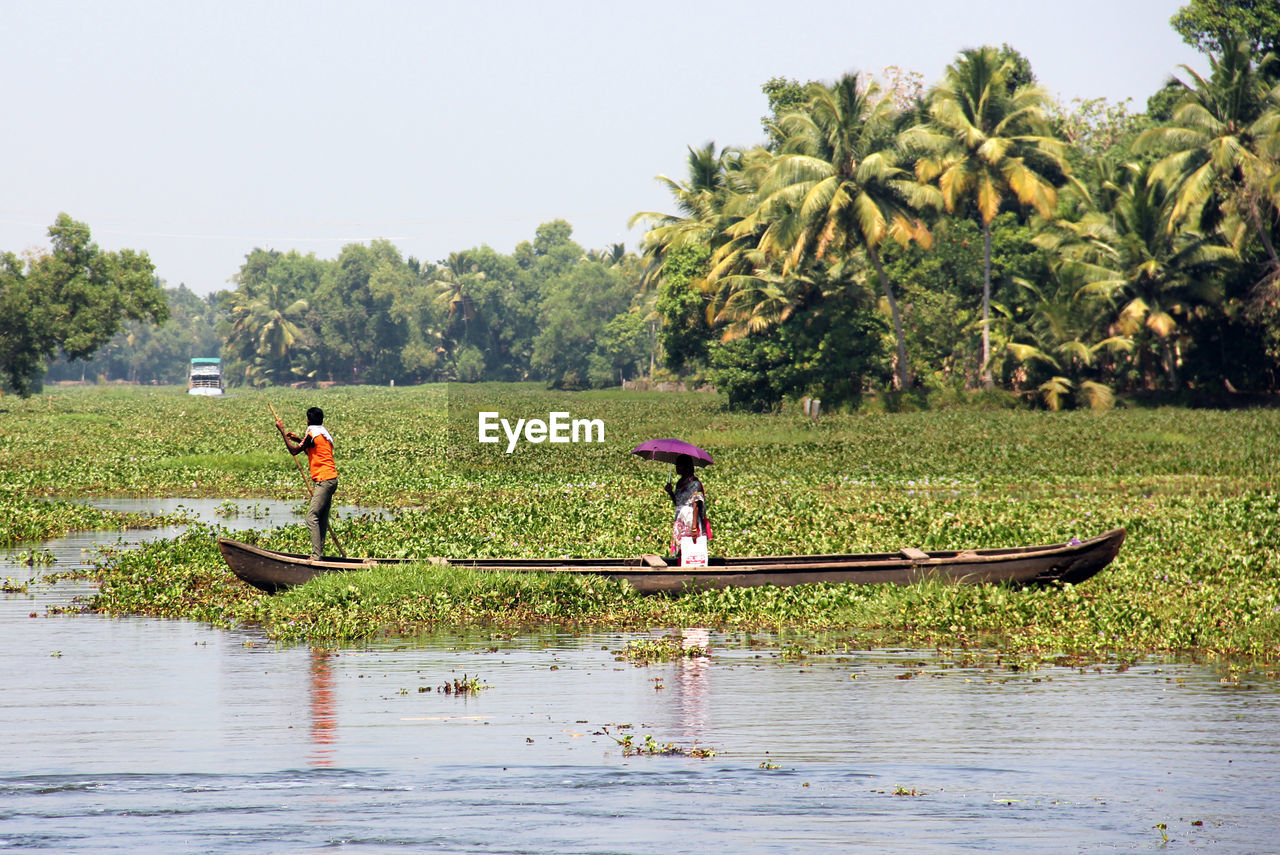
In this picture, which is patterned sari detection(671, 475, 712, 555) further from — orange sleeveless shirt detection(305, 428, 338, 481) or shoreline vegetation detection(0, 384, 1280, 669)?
orange sleeveless shirt detection(305, 428, 338, 481)

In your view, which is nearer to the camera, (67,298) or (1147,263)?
(1147,263)

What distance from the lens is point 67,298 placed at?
195 ft

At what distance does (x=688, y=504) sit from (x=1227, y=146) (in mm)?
36426

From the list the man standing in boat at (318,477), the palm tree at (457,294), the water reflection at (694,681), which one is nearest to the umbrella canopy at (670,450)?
the water reflection at (694,681)

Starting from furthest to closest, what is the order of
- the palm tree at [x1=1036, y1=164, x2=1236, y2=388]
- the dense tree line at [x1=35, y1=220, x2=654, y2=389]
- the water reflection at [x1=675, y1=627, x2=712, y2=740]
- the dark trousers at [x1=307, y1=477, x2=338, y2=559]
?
the dense tree line at [x1=35, y1=220, x2=654, y2=389]
the palm tree at [x1=1036, y1=164, x2=1236, y2=388]
the dark trousers at [x1=307, y1=477, x2=338, y2=559]
the water reflection at [x1=675, y1=627, x2=712, y2=740]

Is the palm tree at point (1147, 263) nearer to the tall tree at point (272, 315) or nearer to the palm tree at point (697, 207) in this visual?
the palm tree at point (697, 207)

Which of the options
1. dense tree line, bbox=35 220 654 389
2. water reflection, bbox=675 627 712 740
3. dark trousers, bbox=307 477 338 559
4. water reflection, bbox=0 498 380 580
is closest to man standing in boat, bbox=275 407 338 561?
dark trousers, bbox=307 477 338 559

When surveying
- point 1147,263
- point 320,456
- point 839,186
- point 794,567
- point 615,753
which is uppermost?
point 839,186

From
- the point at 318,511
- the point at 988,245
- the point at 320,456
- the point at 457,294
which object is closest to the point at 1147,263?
the point at 988,245

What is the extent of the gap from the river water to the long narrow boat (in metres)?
1.73

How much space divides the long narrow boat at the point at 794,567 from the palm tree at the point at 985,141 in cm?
3659

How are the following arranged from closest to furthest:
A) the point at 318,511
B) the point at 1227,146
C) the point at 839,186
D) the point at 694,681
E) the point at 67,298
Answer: the point at 694,681 → the point at 318,511 → the point at 1227,146 → the point at 839,186 → the point at 67,298

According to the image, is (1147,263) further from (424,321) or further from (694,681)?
(424,321)

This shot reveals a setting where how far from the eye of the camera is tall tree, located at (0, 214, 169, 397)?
5803 cm
